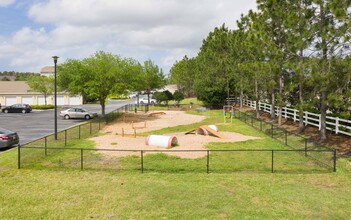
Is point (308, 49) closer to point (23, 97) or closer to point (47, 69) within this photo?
point (23, 97)

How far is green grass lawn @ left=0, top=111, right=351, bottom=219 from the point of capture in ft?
28.7

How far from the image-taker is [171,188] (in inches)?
423

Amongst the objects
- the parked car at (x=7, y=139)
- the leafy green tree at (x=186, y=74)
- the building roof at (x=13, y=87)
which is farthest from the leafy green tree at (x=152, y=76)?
the parked car at (x=7, y=139)

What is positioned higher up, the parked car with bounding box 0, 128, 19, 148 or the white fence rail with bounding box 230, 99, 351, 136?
the white fence rail with bounding box 230, 99, 351, 136

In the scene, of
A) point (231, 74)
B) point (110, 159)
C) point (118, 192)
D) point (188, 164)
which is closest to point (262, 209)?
point (118, 192)

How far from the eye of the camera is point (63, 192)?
10.4 metres

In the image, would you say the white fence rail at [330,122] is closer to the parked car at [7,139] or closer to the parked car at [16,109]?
the parked car at [7,139]

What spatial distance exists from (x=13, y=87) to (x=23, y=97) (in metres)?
4.37

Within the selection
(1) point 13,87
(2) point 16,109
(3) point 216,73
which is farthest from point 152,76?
(1) point 13,87

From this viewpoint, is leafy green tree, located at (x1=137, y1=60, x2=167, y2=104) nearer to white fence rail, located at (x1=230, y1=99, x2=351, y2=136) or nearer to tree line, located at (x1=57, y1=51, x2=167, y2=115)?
tree line, located at (x1=57, y1=51, x2=167, y2=115)

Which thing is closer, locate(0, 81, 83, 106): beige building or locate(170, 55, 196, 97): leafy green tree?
locate(0, 81, 83, 106): beige building

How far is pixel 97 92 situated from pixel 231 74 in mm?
18267

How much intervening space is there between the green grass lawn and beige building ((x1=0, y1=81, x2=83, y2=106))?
49522 mm

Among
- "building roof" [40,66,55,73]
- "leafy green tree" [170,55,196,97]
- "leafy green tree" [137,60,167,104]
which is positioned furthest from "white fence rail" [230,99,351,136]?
"building roof" [40,66,55,73]
